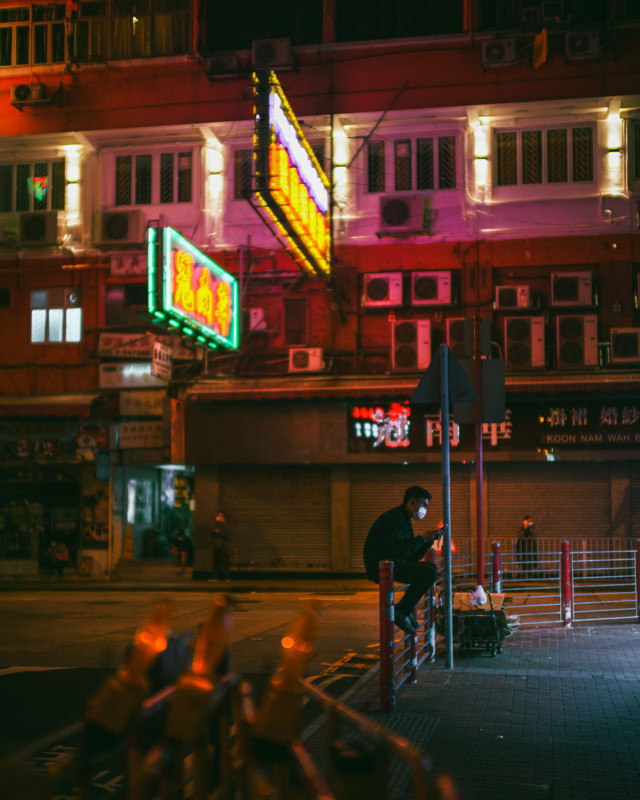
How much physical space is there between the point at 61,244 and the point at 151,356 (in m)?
4.06

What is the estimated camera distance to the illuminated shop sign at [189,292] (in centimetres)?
1888

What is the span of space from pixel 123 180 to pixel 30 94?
3.23 metres

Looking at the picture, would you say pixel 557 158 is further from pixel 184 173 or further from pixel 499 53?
pixel 184 173

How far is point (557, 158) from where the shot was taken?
23.3m

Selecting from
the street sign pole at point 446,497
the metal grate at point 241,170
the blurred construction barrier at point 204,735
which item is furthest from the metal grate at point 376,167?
the blurred construction barrier at point 204,735

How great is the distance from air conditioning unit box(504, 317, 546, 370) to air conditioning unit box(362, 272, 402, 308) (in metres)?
2.79

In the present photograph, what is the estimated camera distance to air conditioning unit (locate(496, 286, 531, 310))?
2284 centimetres

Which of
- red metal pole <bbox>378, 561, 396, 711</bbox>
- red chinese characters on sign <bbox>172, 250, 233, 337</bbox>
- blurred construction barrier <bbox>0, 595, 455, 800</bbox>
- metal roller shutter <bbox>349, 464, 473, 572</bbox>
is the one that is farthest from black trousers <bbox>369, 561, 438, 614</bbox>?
metal roller shutter <bbox>349, 464, 473, 572</bbox>

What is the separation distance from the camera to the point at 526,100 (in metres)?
22.9

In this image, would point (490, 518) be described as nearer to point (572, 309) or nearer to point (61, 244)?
point (572, 309)

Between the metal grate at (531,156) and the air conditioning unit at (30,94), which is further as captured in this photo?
the air conditioning unit at (30,94)

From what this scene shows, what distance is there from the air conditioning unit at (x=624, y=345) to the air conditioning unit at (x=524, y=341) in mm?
1664

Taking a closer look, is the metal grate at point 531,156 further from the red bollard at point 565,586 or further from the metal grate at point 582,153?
the red bollard at point 565,586

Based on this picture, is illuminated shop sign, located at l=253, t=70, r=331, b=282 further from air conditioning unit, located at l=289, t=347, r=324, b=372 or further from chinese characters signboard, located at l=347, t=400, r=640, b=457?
chinese characters signboard, located at l=347, t=400, r=640, b=457
